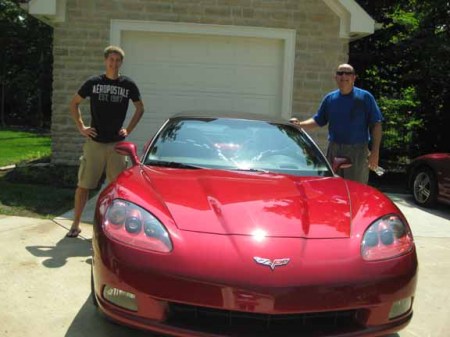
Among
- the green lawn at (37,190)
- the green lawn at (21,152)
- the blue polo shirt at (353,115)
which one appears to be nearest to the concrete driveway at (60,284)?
the green lawn at (37,190)

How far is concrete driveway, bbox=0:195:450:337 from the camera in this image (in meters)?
3.49

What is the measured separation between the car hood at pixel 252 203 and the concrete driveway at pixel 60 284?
33.9 inches

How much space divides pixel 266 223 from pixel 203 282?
56 centimetres

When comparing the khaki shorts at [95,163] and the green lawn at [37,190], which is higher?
the khaki shorts at [95,163]

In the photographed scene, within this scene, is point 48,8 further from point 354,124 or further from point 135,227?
point 135,227

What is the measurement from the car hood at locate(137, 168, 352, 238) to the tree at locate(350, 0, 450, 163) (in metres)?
8.30

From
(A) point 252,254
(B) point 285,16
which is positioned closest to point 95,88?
(A) point 252,254

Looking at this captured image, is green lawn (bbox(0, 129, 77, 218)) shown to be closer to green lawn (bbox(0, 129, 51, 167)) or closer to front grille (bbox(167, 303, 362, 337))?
green lawn (bbox(0, 129, 51, 167))

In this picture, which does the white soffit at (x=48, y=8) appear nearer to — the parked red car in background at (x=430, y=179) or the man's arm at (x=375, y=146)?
the man's arm at (x=375, y=146)

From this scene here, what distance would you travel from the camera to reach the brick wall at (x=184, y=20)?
9555mm

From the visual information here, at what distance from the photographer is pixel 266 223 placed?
10.2ft

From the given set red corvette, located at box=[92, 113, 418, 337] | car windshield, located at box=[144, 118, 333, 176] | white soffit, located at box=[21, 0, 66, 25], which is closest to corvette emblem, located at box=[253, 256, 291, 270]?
red corvette, located at box=[92, 113, 418, 337]

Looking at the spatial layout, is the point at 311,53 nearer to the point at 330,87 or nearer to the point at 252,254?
the point at 330,87

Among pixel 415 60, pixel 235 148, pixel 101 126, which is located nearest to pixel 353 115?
pixel 235 148
